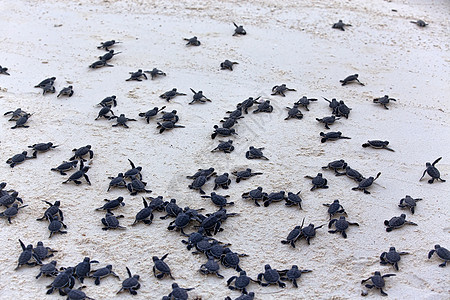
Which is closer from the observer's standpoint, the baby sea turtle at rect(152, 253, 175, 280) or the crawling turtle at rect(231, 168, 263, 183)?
the baby sea turtle at rect(152, 253, 175, 280)

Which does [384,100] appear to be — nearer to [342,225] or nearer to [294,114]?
[294,114]

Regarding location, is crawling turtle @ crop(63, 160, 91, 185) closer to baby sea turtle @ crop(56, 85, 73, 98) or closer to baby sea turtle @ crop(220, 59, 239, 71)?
baby sea turtle @ crop(56, 85, 73, 98)

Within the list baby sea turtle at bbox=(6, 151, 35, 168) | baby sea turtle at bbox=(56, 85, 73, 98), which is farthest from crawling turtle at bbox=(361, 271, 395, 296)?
baby sea turtle at bbox=(56, 85, 73, 98)

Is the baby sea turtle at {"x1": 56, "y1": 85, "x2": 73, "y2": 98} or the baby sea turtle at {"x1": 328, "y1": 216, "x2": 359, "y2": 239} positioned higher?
the baby sea turtle at {"x1": 328, "y1": 216, "x2": 359, "y2": 239}

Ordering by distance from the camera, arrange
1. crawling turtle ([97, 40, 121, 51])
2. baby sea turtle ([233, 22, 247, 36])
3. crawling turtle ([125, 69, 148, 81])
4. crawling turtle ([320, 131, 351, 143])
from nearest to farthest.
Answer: crawling turtle ([320, 131, 351, 143]), crawling turtle ([125, 69, 148, 81]), crawling turtle ([97, 40, 121, 51]), baby sea turtle ([233, 22, 247, 36])

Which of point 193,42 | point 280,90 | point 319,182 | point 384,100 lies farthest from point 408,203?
point 193,42

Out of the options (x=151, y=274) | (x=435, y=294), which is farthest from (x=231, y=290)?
(x=435, y=294)

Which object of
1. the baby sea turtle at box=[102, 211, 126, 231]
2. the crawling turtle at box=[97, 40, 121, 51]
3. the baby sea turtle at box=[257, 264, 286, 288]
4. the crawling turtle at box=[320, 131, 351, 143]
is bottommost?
the baby sea turtle at box=[102, 211, 126, 231]
